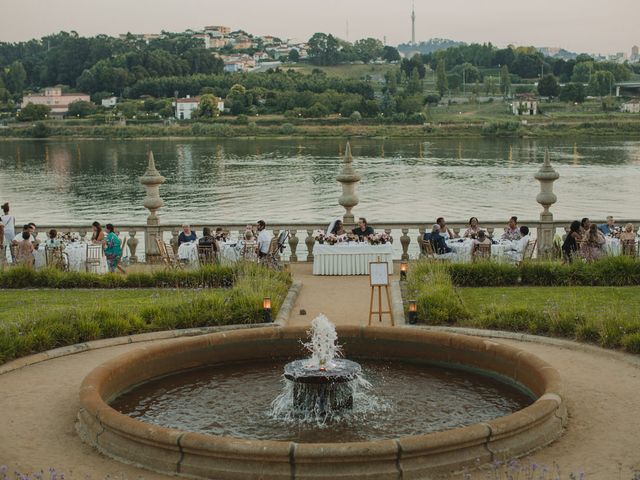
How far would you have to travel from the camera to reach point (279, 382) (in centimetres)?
1212

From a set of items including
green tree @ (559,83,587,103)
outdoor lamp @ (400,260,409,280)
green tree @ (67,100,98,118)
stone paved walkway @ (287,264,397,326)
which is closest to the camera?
stone paved walkway @ (287,264,397,326)

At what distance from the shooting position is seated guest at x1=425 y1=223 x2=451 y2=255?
20188mm

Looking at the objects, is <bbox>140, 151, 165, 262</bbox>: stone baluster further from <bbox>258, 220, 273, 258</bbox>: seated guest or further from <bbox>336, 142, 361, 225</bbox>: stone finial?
<bbox>336, 142, 361, 225</bbox>: stone finial

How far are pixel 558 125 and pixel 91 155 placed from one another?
67.4 m

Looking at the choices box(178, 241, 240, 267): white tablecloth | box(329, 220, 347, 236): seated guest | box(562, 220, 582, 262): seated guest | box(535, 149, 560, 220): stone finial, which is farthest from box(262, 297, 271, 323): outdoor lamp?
box(535, 149, 560, 220): stone finial

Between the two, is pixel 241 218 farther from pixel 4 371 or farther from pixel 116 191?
pixel 4 371

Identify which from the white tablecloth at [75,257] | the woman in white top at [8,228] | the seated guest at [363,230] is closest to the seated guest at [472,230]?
the seated guest at [363,230]

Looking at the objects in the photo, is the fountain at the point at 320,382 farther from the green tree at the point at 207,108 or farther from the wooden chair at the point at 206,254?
the green tree at the point at 207,108

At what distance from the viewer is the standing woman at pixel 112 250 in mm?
20281

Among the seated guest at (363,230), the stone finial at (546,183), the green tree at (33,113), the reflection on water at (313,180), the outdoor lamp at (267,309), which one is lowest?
the reflection on water at (313,180)

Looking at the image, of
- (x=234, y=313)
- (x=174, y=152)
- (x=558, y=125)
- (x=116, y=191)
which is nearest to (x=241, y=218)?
(x=116, y=191)

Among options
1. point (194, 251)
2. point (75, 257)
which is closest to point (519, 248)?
point (194, 251)

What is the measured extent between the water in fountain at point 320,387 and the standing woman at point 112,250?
9.69 m

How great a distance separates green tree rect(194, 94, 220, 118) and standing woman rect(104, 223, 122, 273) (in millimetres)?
154091
